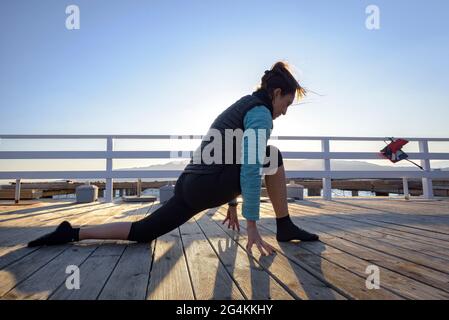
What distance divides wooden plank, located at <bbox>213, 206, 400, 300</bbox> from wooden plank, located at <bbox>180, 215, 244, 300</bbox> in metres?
0.30

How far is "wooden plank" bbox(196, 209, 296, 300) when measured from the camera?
1056 millimetres

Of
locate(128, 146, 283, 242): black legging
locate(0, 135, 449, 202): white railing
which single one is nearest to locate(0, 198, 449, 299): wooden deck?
locate(128, 146, 283, 242): black legging

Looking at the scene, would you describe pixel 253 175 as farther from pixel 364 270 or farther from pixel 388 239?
pixel 388 239

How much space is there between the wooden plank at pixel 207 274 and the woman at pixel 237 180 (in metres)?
0.22

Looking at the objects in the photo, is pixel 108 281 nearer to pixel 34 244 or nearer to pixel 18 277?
pixel 18 277

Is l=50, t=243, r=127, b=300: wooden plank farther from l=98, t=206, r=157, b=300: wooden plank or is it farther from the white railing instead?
the white railing

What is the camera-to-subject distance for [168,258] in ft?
5.27

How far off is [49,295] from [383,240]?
2048 mm

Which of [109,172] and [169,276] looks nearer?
[169,276]

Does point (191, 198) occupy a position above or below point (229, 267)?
above

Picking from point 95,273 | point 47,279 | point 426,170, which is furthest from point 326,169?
point 47,279

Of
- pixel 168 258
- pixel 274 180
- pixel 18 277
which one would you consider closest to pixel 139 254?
pixel 168 258

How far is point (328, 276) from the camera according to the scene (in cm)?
125

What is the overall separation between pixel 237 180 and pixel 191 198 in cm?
31
